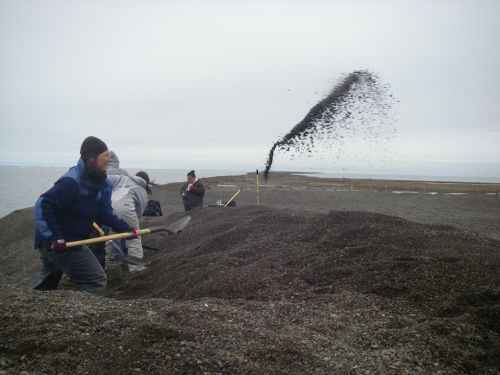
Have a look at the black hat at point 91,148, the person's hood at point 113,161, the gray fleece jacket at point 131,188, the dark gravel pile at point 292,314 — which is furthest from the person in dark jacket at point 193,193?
the black hat at point 91,148

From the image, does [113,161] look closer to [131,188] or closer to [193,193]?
[131,188]

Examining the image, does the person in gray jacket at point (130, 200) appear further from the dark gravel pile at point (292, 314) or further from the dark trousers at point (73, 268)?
the dark trousers at point (73, 268)

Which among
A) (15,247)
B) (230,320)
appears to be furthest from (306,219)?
(15,247)

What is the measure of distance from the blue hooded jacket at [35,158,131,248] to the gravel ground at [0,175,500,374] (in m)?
0.70

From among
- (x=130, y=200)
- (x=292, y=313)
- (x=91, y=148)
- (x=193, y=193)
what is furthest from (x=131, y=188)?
(x=193, y=193)

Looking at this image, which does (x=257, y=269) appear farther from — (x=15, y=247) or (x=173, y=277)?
(x=15, y=247)

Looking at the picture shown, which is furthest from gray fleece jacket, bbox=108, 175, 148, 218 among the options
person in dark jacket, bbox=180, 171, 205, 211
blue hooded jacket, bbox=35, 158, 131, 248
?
person in dark jacket, bbox=180, 171, 205, 211

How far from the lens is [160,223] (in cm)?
1234

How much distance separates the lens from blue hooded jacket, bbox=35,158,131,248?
4145 mm

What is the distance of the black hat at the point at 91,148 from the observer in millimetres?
4320

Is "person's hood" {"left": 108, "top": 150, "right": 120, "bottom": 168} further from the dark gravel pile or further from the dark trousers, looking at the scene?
the dark trousers

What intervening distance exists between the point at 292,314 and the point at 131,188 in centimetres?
410

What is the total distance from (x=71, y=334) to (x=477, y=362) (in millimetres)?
2979

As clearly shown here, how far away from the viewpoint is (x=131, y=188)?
21.9ft
